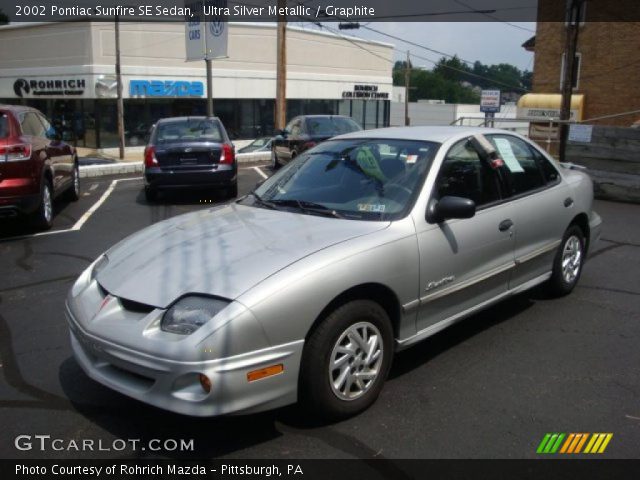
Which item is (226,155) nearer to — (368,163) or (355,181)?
(368,163)

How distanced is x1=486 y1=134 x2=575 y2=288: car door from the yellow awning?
88.1ft

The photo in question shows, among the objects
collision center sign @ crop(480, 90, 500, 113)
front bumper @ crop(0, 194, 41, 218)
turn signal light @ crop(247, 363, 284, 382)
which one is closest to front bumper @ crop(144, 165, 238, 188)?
front bumper @ crop(0, 194, 41, 218)

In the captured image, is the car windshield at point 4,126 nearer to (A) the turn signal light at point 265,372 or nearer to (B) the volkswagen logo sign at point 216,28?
(A) the turn signal light at point 265,372

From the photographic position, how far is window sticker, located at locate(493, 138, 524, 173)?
16.5ft

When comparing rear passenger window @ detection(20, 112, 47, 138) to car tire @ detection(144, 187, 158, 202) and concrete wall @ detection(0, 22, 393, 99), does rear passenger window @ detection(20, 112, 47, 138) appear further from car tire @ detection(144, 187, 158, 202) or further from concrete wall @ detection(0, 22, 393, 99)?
concrete wall @ detection(0, 22, 393, 99)

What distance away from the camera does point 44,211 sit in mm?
8461

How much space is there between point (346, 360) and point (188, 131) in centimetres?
875

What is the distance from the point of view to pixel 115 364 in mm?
3264

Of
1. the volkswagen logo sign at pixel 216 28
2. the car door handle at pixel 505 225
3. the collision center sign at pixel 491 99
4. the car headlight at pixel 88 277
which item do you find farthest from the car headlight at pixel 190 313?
the collision center sign at pixel 491 99

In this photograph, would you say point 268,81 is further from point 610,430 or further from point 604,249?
point 610,430

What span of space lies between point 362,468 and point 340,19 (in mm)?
26914

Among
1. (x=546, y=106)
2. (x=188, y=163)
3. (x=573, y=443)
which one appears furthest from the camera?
(x=546, y=106)

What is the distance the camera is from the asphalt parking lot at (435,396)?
130 inches

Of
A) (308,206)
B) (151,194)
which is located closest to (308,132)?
(151,194)
